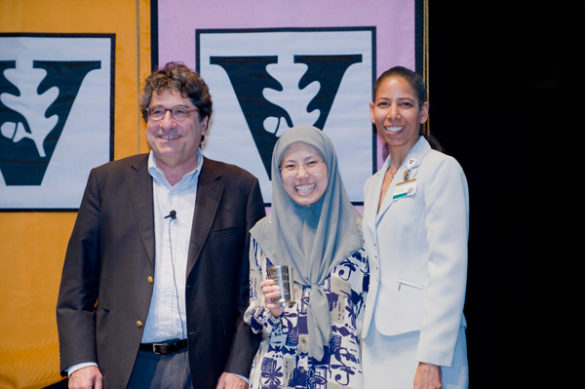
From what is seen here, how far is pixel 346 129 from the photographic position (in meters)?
3.35

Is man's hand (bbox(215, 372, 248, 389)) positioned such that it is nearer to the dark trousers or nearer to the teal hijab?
the dark trousers

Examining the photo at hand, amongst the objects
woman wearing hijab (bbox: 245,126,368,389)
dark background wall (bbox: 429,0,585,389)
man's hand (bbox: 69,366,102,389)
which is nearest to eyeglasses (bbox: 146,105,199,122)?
woman wearing hijab (bbox: 245,126,368,389)

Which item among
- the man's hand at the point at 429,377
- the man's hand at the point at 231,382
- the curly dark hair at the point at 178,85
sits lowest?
the man's hand at the point at 231,382

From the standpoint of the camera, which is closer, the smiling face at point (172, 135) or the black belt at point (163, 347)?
the black belt at point (163, 347)

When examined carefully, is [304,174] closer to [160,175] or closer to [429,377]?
[160,175]

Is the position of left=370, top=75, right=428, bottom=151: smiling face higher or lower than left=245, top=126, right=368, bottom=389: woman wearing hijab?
higher

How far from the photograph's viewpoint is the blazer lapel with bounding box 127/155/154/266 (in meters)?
2.18

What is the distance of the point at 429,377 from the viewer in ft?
6.05

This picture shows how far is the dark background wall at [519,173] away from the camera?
9.35 feet

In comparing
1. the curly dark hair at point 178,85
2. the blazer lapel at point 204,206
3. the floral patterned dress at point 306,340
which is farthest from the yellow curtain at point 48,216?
the floral patterned dress at point 306,340

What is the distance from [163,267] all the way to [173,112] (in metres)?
0.72

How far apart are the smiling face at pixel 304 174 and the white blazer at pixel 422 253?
26cm

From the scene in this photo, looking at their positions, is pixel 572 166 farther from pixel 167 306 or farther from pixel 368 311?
pixel 167 306

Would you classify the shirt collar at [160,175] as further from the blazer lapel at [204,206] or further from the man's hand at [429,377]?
the man's hand at [429,377]
